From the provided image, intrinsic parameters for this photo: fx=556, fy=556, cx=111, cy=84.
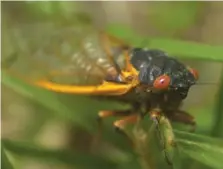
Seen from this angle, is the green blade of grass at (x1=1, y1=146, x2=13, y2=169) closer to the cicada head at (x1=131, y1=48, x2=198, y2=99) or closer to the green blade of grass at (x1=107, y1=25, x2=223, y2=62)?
the cicada head at (x1=131, y1=48, x2=198, y2=99)

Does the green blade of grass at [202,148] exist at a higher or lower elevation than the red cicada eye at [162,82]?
lower

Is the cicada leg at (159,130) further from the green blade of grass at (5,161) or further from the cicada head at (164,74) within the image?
the green blade of grass at (5,161)

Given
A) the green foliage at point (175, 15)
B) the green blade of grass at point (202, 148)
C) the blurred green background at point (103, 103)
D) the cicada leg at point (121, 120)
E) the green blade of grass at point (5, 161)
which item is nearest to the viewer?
the green blade of grass at point (202, 148)

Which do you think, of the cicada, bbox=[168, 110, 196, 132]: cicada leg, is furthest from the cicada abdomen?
bbox=[168, 110, 196, 132]: cicada leg

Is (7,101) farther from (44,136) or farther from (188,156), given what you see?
(188,156)

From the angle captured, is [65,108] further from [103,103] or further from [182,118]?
[182,118]

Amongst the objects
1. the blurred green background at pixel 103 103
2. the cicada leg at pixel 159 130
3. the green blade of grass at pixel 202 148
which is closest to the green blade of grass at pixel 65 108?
the blurred green background at pixel 103 103

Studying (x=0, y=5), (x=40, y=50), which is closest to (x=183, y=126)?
(x=40, y=50)
